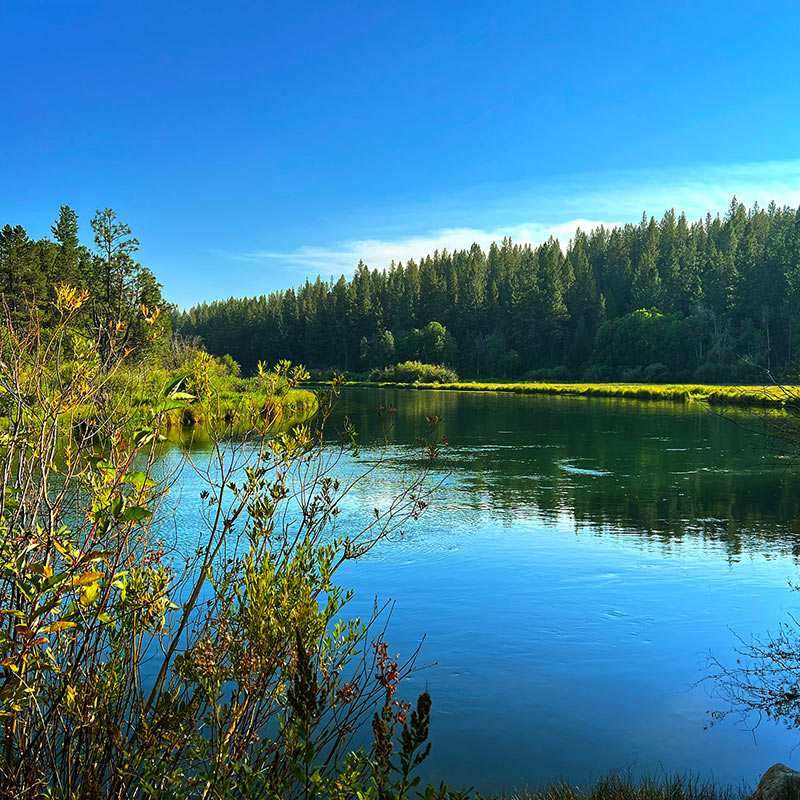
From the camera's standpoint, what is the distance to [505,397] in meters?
59.4

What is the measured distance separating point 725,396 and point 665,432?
15.2 metres

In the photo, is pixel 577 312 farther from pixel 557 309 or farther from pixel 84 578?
pixel 84 578

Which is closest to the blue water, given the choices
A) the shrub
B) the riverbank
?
the riverbank

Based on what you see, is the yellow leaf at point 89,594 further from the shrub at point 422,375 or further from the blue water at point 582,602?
the shrub at point 422,375

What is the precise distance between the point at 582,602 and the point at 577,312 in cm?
8980

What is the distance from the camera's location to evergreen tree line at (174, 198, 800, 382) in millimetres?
79062

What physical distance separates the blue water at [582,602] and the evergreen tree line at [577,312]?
51.3 meters

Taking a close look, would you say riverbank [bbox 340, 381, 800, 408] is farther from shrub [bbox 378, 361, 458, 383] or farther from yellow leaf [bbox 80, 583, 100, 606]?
yellow leaf [bbox 80, 583, 100, 606]

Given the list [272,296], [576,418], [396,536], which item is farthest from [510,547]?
[272,296]

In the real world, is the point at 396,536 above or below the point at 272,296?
below

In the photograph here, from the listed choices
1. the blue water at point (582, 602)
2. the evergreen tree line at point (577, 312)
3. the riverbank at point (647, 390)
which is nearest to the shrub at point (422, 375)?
the riverbank at point (647, 390)

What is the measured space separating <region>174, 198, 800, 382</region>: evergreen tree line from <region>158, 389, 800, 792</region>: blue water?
51335mm

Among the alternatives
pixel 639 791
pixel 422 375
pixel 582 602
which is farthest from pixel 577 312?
pixel 639 791

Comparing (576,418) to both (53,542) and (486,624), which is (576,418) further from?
(53,542)
